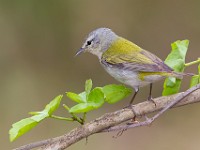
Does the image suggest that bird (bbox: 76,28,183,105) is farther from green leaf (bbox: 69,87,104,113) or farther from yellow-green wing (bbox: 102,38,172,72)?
green leaf (bbox: 69,87,104,113)

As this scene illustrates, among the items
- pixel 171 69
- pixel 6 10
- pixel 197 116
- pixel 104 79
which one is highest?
pixel 171 69

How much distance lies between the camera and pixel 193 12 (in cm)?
983

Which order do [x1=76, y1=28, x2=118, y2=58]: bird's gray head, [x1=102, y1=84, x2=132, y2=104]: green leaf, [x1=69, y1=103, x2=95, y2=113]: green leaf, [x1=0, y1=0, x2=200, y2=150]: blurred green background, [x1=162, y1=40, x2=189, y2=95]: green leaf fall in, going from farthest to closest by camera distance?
1. [x1=0, y1=0, x2=200, y2=150]: blurred green background
2. [x1=76, y1=28, x2=118, y2=58]: bird's gray head
3. [x1=162, y1=40, x2=189, y2=95]: green leaf
4. [x1=102, y1=84, x2=132, y2=104]: green leaf
5. [x1=69, y1=103, x2=95, y2=113]: green leaf

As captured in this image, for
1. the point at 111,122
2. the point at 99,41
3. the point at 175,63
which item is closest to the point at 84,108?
the point at 111,122

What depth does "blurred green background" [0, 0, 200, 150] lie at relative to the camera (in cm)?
952

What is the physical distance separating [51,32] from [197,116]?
9.95 feet

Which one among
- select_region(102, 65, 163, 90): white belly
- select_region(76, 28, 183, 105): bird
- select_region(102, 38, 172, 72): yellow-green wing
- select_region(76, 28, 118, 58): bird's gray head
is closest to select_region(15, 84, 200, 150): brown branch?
select_region(76, 28, 183, 105): bird

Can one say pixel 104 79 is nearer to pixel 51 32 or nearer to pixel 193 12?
pixel 51 32

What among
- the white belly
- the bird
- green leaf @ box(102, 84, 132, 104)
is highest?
green leaf @ box(102, 84, 132, 104)

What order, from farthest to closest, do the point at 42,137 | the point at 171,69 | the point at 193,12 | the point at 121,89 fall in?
the point at 193,12, the point at 42,137, the point at 171,69, the point at 121,89

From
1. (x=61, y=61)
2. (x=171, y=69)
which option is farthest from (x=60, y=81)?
(x=171, y=69)

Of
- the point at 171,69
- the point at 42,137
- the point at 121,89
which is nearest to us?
the point at 121,89

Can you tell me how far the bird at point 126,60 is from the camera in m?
3.49

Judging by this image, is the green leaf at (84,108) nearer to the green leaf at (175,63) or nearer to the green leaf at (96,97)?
the green leaf at (96,97)
